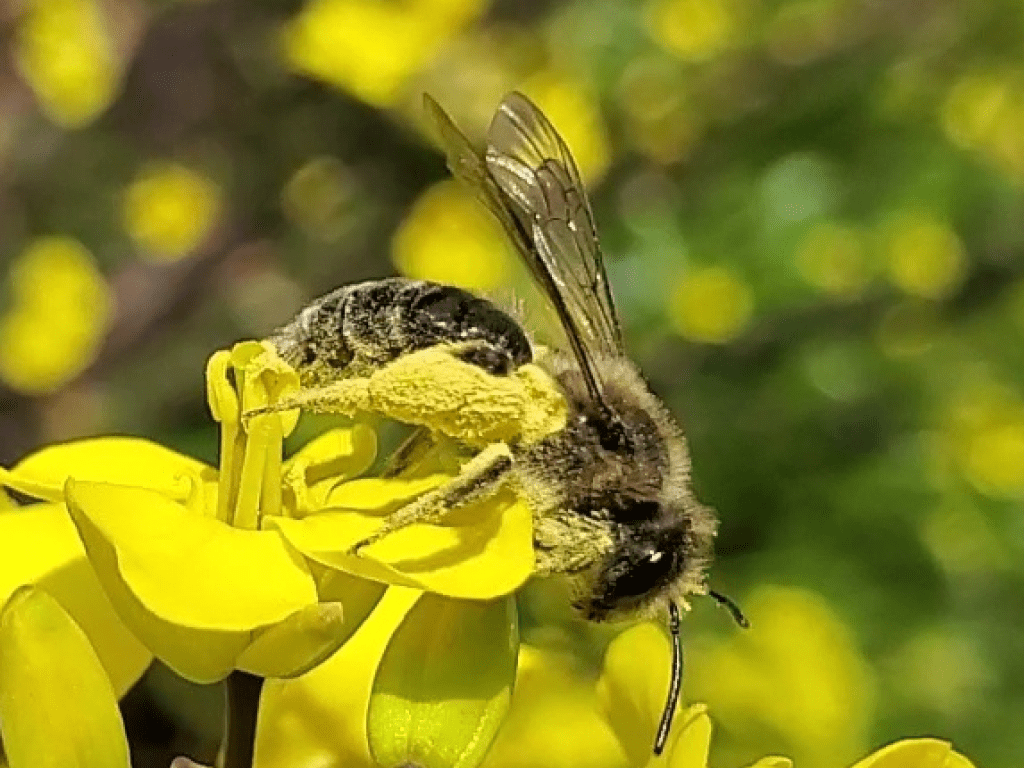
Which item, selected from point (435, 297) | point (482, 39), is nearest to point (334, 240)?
point (482, 39)

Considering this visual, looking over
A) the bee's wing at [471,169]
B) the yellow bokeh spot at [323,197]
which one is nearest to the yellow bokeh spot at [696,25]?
the yellow bokeh spot at [323,197]

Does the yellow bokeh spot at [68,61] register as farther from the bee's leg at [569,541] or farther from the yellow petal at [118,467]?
the bee's leg at [569,541]

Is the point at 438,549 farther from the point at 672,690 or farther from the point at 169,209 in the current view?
the point at 169,209

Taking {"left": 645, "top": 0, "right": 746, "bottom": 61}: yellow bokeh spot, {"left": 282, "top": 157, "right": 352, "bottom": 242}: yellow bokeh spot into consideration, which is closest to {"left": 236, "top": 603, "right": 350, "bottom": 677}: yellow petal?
{"left": 645, "top": 0, "right": 746, "bottom": 61}: yellow bokeh spot

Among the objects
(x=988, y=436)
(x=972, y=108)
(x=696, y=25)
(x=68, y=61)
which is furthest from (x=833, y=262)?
(x=68, y=61)

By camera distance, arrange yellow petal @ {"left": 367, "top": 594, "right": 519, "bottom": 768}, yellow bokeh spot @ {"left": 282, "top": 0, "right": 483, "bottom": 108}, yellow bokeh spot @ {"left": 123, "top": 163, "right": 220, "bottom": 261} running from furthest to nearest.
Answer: yellow bokeh spot @ {"left": 123, "top": 163, "right": 220, "bottom": 261} → yellow bokeh spot @ {"left": 282, "top": 0, "right": 483, "bottom": 108} → yellow petal @ {"left": 367, "top": 594, "right": 519, "bottom": 768}

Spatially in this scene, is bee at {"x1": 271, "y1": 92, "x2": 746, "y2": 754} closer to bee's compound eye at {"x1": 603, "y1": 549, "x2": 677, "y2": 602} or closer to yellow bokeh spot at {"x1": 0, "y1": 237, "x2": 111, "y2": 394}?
bee's compound eye at {"x1": 603, "y1": 549, "x2": 677, "y2": 602}
